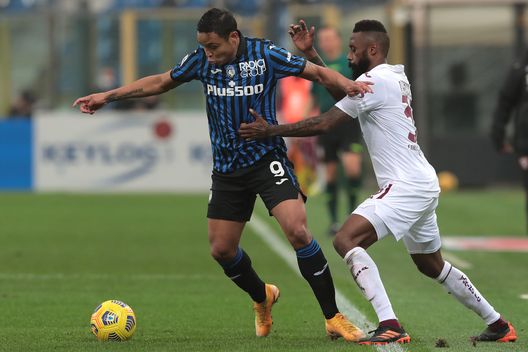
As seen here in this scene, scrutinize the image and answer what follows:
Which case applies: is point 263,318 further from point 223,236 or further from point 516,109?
point 516,109

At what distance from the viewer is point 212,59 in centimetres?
801

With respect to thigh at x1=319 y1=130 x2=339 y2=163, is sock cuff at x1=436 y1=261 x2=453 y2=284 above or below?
above

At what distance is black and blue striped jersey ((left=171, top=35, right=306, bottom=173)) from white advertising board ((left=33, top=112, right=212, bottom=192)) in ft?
49.5

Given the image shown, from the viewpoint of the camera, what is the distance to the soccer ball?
7.98m

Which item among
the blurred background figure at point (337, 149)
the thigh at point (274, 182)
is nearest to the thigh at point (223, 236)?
the thigh at point (274, 182)

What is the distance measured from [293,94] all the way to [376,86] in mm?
15785

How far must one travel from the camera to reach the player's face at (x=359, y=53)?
7.99 meters

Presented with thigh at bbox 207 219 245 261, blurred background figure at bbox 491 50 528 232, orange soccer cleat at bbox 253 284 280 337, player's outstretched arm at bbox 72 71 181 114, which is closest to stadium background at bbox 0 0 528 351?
blurred background figure at bbox 491 50 528 232

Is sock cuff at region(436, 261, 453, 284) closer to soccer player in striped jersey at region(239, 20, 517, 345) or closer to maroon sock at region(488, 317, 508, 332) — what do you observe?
soccer player in striped jersey at region(239, 20, 517, 345)

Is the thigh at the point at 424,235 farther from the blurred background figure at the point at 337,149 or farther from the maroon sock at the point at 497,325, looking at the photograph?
the blurred background figure at the point at 337,149

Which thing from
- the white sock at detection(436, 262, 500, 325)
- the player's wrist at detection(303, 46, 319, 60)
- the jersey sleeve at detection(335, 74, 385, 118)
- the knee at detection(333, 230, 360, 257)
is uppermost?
the player's wrist at detection(303, 46, 319, 60)

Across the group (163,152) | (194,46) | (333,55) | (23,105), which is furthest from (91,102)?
(194,46)

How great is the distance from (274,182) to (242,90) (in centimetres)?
59

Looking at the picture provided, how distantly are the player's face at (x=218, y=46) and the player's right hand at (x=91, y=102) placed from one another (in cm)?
81
